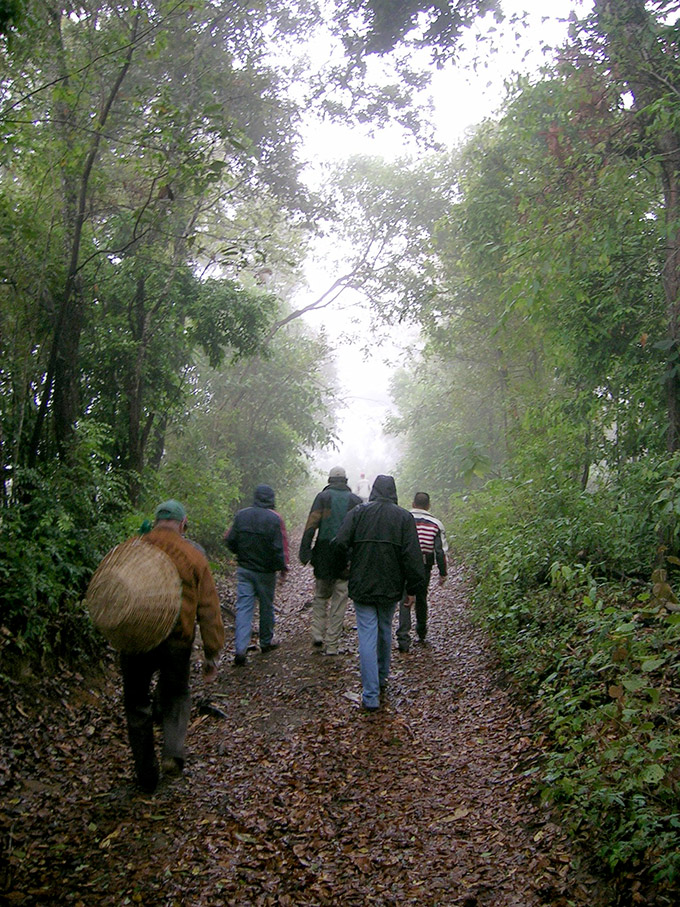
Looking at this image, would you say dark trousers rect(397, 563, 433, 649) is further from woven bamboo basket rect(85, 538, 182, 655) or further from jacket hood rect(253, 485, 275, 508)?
woven bamboo basket rect(85, 538, 182, 655)

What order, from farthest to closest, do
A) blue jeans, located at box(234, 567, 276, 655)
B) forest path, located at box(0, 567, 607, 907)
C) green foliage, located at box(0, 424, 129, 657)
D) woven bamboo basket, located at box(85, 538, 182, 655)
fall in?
blue jeans, located at box(234, 567, 276, 655), green foliage, located at box(0, 424, 129, 657), woven bamboo basket, located at box(85, 538, 182, 655), forest path, located at box(0, 567, 607, 907)

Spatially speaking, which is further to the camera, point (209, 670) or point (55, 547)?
point (55, 547)

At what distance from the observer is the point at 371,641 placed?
6.45 metres

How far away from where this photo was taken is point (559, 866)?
3760mm

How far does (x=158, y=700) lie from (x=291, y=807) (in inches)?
45.7

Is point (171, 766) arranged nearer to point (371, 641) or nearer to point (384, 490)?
point (371, 641)

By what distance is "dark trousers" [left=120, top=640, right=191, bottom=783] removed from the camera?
15.3ft

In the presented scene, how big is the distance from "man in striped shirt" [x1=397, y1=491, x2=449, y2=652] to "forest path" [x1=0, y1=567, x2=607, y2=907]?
52.1 inches

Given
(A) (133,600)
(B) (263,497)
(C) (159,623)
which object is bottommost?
(C) (159,623)

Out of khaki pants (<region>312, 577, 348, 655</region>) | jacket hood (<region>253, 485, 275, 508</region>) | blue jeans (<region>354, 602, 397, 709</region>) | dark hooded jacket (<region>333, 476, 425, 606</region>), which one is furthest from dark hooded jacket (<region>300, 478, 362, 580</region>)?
blue jeans (<region>354, 602, 397, 709</region>)

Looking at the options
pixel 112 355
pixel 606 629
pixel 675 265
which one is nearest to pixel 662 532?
pixel 606 629

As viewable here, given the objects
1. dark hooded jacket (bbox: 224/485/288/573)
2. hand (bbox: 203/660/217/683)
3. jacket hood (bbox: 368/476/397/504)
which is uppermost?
jacket hood (bbox: 368/476/397/504)

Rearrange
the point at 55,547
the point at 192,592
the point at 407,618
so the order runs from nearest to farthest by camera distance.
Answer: the point at 192,592, the point at 55,547, the point at 407,618

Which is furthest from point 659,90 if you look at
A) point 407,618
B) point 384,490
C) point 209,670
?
point 209,670
